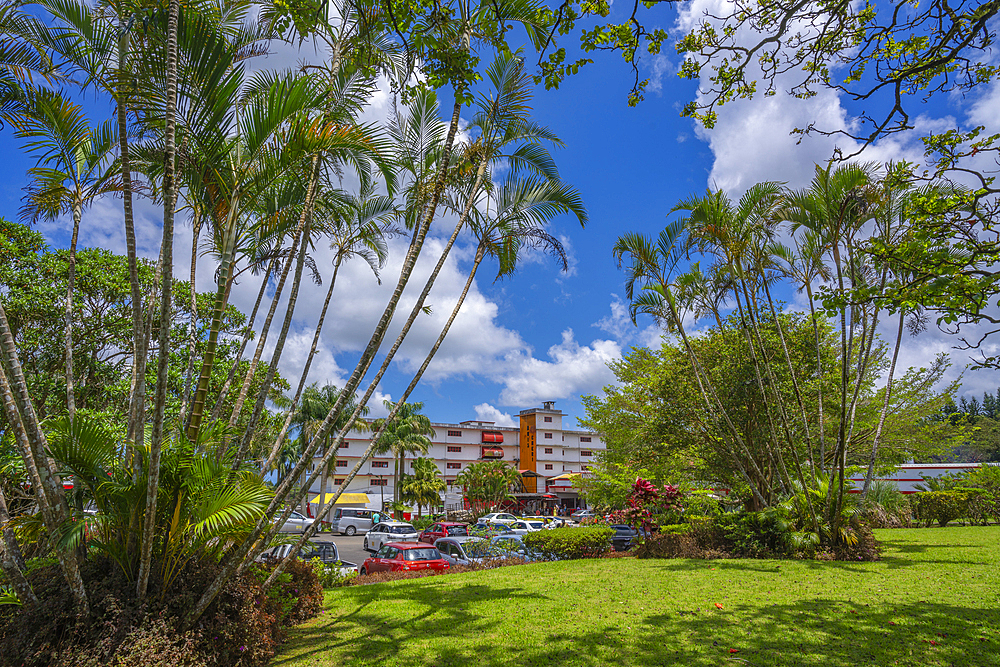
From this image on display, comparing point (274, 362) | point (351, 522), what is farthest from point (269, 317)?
point (351, 522)

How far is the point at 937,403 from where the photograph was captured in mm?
20250

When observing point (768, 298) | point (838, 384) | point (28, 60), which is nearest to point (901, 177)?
point (768, 298)

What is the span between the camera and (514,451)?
6769 cm

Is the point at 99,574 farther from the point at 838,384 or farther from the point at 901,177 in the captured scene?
the point at 838,384

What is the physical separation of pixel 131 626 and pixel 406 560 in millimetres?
9410

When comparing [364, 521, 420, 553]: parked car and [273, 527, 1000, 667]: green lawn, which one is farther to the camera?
[364, 521, 420, 553]: parked car

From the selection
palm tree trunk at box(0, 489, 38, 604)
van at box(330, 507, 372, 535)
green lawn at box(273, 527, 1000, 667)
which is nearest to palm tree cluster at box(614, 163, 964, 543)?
green lawn at box(273, 527, 1000, 667)

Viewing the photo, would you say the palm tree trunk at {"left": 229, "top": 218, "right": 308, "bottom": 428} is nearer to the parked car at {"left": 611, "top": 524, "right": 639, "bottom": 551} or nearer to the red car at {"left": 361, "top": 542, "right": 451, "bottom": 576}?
the red car at {"left": 361, "top": 542, "right": 451, "bottom": 576}

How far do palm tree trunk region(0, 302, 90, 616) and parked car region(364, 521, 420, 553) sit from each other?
1772cm

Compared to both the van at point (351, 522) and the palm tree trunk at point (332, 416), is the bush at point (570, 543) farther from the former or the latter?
the van at point (351, 522)

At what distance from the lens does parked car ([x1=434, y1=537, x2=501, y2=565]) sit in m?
15.4

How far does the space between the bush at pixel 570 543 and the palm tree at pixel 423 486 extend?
Answer: 2543cm

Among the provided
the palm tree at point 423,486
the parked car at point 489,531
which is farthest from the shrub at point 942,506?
the palm tree at point 423,486

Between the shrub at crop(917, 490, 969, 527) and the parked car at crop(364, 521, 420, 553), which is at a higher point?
the shrub at crop(917, 490, 969, 527)
